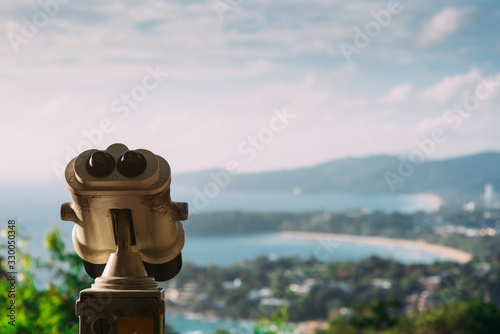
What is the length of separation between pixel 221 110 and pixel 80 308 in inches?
749

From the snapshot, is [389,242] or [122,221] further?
[389,242]

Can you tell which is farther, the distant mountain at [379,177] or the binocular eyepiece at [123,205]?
the distant mountain at [379,177]

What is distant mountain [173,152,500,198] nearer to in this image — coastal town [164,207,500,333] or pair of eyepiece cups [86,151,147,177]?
coastal town [164,207,500,333]

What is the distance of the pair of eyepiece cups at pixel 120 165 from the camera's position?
3.85 ft

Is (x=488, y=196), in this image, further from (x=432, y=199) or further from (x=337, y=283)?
(x=337, y=283)

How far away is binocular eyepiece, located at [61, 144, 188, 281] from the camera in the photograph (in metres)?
1.18

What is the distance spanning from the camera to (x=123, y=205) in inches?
47.8

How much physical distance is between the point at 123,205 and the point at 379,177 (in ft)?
71.6

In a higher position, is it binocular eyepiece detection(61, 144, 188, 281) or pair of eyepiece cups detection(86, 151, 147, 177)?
pair of eyepiece cups detection(86, 151, 147, 177)

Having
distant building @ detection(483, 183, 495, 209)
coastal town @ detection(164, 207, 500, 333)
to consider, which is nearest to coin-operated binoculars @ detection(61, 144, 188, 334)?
coastal town @ detection(164, 207, 500, 333)

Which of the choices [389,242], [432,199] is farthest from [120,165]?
[432,199]

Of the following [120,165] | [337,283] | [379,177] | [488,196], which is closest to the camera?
[120,165]

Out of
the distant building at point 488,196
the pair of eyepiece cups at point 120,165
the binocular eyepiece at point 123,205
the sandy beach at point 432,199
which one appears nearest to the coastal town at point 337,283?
the distant building at point 488,196

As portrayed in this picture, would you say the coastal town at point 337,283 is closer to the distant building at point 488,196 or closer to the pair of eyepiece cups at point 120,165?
the distant building at point 488,196
